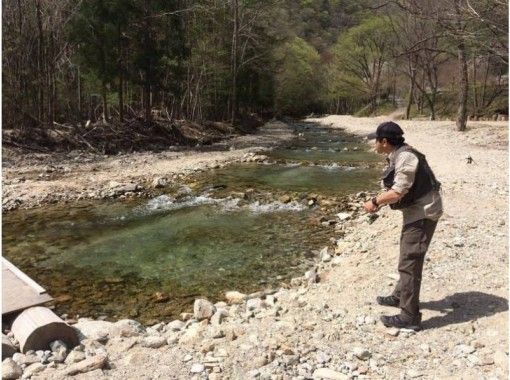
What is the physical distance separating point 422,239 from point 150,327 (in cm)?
330

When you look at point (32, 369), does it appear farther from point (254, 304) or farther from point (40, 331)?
point (254, 304)

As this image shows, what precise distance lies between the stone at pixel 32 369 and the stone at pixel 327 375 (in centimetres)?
238

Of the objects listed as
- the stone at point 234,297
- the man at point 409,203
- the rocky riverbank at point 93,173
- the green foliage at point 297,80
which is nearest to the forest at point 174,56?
the rocky riverbank at point 93,173

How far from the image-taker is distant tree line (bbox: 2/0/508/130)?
59.7ft

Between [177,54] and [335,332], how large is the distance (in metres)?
22.7

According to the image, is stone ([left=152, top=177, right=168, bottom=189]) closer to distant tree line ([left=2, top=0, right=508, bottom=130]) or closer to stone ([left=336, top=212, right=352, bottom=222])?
stone ([left=336, top=212, right=352, bottom=222])

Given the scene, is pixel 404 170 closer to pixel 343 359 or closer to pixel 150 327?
pixel 343 359

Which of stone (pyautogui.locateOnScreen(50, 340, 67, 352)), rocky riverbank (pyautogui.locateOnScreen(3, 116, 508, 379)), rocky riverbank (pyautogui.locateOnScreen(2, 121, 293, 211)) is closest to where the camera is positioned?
rocky riverbank (pyautogui.locateOnScreen(3, 116, 508, 379))

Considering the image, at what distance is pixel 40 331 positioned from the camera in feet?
14.8

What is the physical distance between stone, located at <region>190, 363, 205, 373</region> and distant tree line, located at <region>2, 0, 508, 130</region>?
8.09 meters

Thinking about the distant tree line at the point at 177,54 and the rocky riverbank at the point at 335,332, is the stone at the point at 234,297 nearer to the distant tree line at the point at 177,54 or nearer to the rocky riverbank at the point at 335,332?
the rocky riverbank at the point at 335,332

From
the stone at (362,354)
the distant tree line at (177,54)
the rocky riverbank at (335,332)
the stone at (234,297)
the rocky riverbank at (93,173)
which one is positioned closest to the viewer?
the rocky riverbank at (335,332)

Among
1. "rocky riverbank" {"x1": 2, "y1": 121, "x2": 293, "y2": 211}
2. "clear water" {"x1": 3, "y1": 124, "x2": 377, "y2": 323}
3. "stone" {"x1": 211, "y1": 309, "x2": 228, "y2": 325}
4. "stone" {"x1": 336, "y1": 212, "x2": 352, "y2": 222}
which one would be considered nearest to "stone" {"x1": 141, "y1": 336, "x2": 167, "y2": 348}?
"stone" {"x1": 211, "y1": 309, "x2": 228, "y2": 325}

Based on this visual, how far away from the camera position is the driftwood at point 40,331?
4473 millimetres
